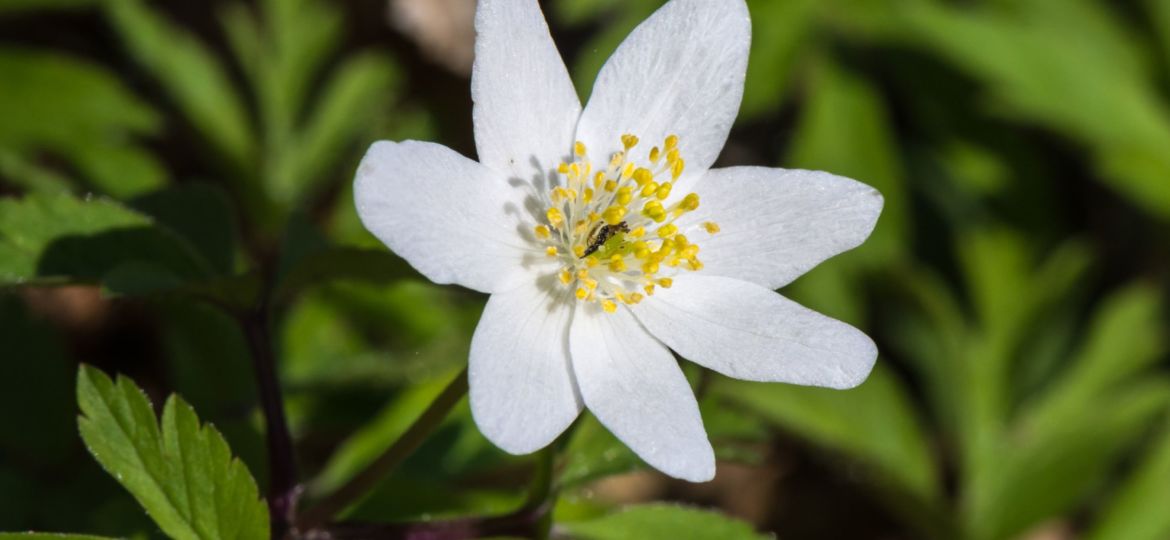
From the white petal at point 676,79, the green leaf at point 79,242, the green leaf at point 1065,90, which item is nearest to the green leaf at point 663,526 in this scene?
the white petal at point 676,79

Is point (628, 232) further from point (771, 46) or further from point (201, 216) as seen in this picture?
point (771, 46)

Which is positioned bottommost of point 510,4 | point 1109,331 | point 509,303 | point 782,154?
point 1109,331

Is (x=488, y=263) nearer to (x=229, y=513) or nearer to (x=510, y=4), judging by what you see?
(x=510, y=4)

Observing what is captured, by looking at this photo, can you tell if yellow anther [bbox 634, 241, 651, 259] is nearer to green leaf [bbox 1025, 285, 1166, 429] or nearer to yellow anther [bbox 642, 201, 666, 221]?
yellow anther [bbox 642, 201, 666, 221]

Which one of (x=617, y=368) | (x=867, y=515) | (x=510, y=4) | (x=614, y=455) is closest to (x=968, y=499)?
(x=867, y=515)

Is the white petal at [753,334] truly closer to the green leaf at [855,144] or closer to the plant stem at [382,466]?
the plant stem at [382,466]

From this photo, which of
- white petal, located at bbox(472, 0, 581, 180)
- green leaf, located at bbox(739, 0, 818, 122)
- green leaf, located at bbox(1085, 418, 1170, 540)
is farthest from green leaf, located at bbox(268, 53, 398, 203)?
green leaf, located at bbox(1085, 418, 1170, 540)
